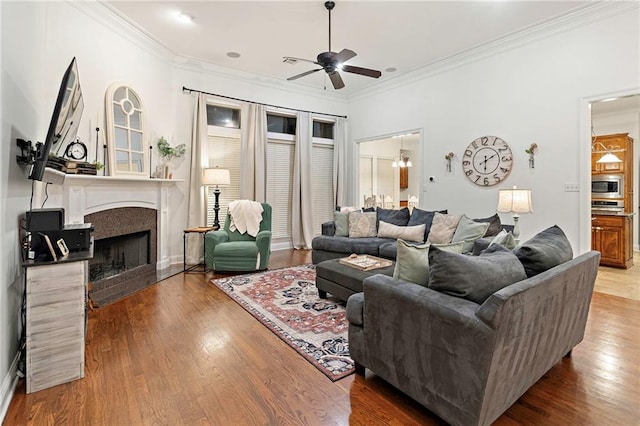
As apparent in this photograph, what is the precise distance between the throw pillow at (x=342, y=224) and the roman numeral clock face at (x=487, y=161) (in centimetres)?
206

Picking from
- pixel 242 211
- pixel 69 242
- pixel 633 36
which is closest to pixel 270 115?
pixel 242 211

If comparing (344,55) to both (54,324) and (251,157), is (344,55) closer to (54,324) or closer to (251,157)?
(251,157)

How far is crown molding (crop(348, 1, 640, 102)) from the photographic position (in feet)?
12.1

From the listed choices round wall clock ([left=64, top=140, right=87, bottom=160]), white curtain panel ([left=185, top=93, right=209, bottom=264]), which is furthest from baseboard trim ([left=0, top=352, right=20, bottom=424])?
white curtain panel ([left=185, top=93, right=209, bottom=264])

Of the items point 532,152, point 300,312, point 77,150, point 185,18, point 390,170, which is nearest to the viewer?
point 300,312

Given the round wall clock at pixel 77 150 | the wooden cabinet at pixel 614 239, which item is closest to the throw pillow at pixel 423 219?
the wooden cabinet at pixel 614 239

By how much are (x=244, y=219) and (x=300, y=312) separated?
228 cm

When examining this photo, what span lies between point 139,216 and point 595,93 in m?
6.06

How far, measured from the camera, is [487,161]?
16.0 feet

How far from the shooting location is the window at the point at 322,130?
282 inches

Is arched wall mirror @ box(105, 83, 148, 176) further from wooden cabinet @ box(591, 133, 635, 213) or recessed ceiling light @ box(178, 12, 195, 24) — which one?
wooden cabinet @ box(591, 133, 635, 213)

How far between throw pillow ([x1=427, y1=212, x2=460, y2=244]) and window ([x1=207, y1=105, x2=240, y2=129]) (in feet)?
12.8

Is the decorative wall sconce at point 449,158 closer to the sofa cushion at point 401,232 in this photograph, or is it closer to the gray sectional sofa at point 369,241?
the gray sectional sofa at point 369,241

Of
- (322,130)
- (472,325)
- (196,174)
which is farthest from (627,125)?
(196,174)
